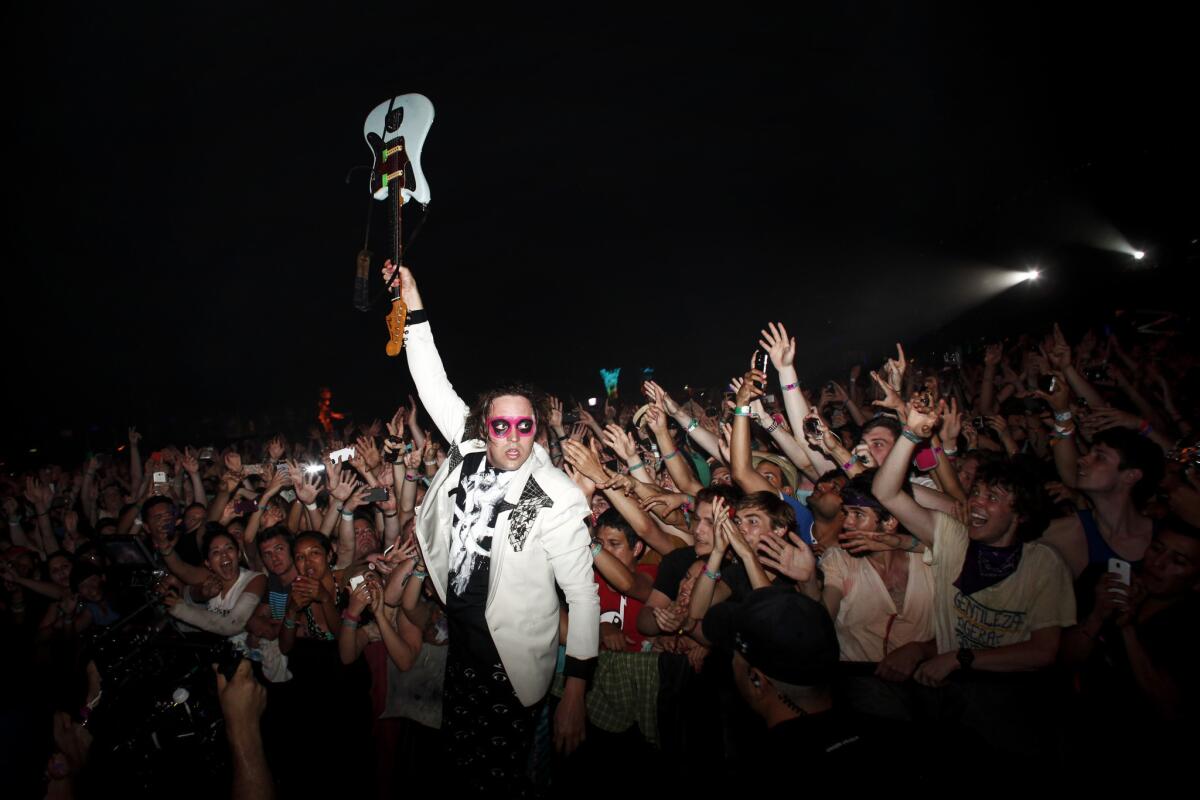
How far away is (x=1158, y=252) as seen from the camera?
10.5 metres

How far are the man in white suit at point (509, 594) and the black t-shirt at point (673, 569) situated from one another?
91 cm

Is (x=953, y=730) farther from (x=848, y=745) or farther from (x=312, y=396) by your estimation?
(x=312, y=396)

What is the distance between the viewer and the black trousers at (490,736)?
8.18 feet

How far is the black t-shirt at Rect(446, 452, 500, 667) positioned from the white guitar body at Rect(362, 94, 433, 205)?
2.31 m

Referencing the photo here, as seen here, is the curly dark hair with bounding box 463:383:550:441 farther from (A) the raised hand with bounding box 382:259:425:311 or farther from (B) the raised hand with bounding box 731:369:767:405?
(B) the raised hand with bounding box 731:369:767:405

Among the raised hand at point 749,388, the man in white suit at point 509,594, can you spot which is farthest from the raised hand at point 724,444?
the man in white suit at point 509,594

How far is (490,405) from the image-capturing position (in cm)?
271

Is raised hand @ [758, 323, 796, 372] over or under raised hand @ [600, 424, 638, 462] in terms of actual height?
over

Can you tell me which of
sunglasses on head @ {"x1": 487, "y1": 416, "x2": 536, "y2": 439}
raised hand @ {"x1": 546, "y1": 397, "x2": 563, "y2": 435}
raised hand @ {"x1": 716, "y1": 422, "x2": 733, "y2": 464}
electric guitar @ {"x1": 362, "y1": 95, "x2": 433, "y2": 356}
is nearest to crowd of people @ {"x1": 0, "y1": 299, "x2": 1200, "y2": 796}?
sunglasses on head @ {"x1": 487, "y1": 416, "x2": 536, "y2": 439}

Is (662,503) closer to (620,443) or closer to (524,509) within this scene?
(620,443)

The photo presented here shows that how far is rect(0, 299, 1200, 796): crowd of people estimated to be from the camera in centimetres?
242

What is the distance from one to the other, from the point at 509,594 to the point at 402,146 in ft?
9.76

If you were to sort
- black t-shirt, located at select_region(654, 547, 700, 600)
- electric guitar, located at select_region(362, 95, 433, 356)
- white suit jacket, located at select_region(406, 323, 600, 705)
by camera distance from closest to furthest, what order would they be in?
white suit jacket, located at select_region(406, 323, 600, 705)
black t-shirt, located at select_region(654, 547, 700, 600)
electric guitar, located at select_region(362, 95, 433, 356)

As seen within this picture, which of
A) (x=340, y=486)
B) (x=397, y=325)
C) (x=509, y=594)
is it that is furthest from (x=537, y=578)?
(x=340, y=486)
